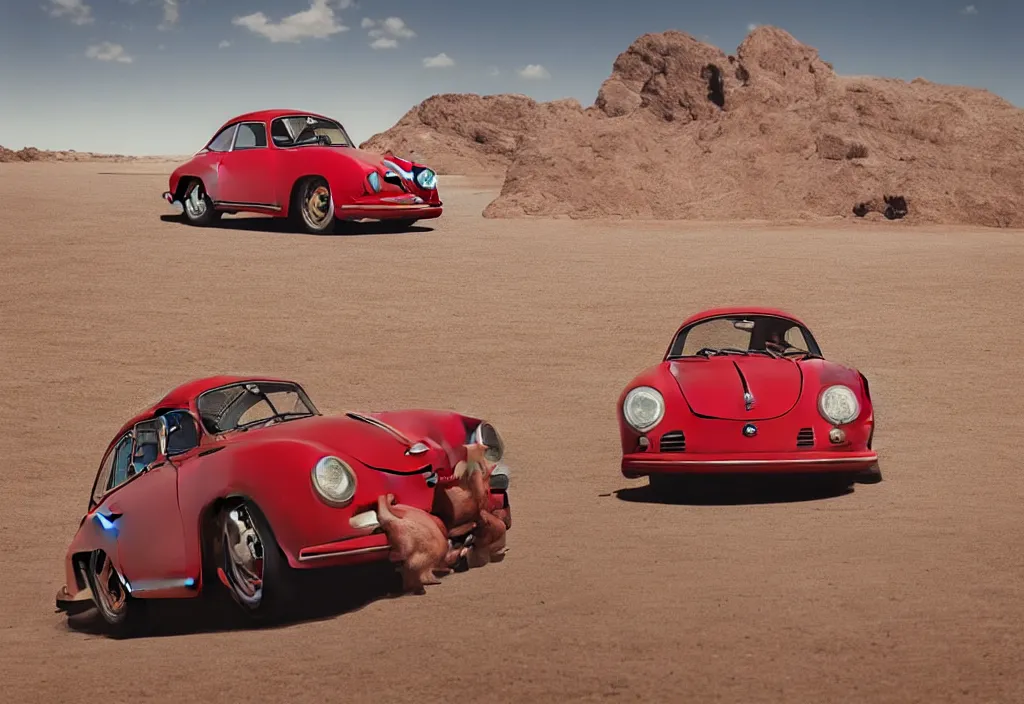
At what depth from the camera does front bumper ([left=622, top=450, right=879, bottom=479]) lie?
9422 millimetres

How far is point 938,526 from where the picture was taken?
840 cm

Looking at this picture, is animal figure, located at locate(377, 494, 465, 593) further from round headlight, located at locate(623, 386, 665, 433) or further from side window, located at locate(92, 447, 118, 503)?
round headlight, located at locate(623, 386, 665, 433)

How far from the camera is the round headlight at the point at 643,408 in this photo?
9.73m

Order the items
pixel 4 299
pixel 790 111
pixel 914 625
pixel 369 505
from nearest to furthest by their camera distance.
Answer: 1. pixel 914 625
2. pixel 369 505
3. pixel 4 299
4. pixel 790 111

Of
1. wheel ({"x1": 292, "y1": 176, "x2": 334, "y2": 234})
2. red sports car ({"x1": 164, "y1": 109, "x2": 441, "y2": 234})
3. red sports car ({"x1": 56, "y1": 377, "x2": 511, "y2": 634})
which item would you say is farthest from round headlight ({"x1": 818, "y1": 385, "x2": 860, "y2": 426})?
wheel ({"x1": 292, "y1": 176, "x2": 334, "y2": 234})

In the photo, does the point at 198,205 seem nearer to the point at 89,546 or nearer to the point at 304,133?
the point at 304,133

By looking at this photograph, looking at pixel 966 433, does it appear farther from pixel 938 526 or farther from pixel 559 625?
pixel 559 625

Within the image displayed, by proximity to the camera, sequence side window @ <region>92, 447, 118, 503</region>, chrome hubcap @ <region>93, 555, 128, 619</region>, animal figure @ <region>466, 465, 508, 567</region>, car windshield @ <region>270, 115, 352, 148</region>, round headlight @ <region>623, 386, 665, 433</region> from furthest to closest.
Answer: car windshield @ <region>270, 115, 352, 148</region>, round headlight @ <region>623, 386, 665, 433</region>, side window @ <region>92, 447, 118, 503</region>, chrome hubcap @ <region>93, 555, 128, 619</region>, animal figure @ <region>466, 465, 508, 567</region>

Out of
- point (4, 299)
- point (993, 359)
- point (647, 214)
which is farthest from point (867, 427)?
point (647, 214)

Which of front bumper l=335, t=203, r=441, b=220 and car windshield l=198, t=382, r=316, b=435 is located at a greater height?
front bumper l=335, t=203, r=441, b=220

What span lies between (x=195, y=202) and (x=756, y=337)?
12.3 meters

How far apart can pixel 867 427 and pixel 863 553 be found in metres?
2.22

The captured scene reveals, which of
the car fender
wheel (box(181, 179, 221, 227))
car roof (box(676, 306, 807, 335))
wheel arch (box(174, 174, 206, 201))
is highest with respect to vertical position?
wheel arch (box(174, 174, 206, 201))

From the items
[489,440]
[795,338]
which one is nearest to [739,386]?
[795,338]
